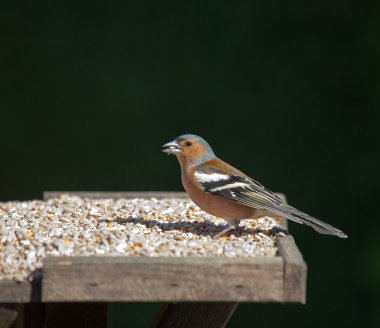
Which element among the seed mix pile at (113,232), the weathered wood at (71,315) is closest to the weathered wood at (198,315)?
the seed mix pile at (113,232)

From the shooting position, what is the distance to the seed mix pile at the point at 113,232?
3.65 metres

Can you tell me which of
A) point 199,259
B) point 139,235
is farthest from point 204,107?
point 199,259

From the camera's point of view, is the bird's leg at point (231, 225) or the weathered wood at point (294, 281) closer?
the weathered wood at point (294, 281)

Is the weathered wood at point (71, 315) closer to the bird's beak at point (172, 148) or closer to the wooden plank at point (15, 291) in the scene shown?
the wooden plank at point (15, 291)

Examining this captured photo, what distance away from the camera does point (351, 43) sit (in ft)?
25.9

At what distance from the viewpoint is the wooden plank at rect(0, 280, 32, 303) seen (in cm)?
336

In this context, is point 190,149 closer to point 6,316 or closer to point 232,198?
point 232,198

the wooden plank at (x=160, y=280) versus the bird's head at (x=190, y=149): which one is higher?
the bird's head at (x=190, y=149)

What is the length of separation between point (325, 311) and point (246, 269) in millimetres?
4316

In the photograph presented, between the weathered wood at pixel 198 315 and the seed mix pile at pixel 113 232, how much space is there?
310 mm

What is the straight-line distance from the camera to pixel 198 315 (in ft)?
12.6

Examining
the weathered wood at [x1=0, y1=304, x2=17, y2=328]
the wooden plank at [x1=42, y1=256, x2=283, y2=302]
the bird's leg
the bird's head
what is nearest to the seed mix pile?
the bird's leg

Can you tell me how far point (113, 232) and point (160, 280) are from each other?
0.75 m

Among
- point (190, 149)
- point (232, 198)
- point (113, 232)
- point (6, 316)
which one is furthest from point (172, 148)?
point (6, 316)
